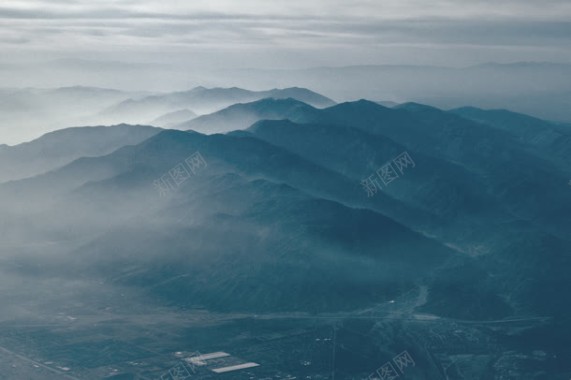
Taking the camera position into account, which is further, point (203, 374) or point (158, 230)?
point (158, 230)

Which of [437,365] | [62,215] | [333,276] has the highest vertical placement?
[62,215]

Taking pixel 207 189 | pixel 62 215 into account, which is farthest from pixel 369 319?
pixel 62 215

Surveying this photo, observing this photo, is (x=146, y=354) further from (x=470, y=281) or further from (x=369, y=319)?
(x=470, y=281)

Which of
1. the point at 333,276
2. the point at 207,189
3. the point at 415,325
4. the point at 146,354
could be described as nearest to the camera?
the point at 146,354

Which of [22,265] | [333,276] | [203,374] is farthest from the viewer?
[22,265]

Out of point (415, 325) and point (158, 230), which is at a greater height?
point (158, 230)

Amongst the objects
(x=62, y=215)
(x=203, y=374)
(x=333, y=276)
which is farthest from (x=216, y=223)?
(x=203, y=374)

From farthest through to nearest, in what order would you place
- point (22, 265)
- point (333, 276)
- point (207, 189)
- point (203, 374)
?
1. point (207, 189)
2. point (22, 265)
3. point (333, 276)
4. point (203, 374)

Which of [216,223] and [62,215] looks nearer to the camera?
[216,223]

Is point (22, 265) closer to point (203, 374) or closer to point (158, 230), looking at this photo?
point (158, 230)
